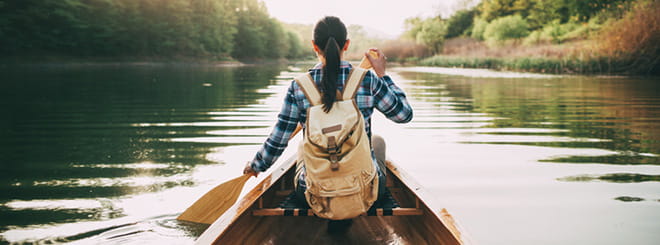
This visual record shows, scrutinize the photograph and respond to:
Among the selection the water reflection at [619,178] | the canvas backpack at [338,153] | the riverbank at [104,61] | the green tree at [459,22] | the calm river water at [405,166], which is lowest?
the water reflection at [619,178]

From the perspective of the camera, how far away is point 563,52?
75.4ft

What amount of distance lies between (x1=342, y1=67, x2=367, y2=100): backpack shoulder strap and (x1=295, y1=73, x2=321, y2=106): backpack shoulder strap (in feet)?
0.38

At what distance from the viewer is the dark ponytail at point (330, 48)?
196 centimetres

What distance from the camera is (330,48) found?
2.01 m

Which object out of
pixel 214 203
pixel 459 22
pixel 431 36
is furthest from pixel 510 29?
pixel 214 203

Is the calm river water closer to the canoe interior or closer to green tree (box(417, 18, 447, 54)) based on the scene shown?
the canoe interior

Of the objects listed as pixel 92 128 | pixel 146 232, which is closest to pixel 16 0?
pixel 92 128

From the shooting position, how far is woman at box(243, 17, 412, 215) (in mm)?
1987

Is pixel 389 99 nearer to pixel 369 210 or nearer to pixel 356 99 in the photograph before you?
pixel 356 99

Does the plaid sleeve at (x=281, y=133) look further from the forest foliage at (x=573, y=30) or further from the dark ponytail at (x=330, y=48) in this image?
the forest foliage at (x=573, y=30)

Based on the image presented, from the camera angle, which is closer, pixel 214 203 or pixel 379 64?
pixel 379 64

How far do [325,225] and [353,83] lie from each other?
1101 millimetres

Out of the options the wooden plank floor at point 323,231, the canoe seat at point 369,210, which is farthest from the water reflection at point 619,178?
the canoe seat at point 369,210

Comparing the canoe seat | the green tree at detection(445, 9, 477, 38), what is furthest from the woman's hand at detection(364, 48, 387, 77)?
the green tree at detection(445, 9, 477, 38)
